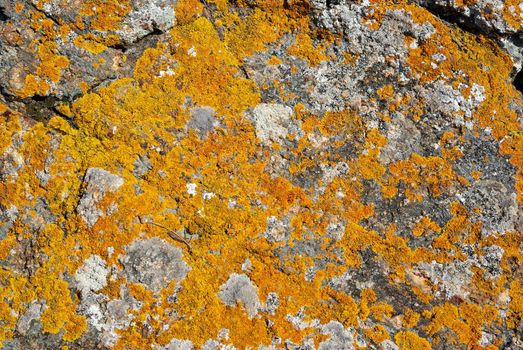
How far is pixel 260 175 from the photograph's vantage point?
10.4 feet

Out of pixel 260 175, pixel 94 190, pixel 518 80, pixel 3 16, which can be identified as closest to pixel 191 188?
pixel 260 175

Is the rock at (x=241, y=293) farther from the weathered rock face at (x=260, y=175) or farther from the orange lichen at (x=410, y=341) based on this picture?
the orange lichen at (x=410, y=341)

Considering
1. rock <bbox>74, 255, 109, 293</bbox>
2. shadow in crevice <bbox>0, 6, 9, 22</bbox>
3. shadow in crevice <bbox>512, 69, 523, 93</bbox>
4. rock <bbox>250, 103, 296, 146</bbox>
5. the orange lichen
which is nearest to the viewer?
rock <bbox>74, 255, 109, 293</bbox>

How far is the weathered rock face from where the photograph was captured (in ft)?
9.59

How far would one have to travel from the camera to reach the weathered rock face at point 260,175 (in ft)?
9.59

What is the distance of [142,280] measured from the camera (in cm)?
293

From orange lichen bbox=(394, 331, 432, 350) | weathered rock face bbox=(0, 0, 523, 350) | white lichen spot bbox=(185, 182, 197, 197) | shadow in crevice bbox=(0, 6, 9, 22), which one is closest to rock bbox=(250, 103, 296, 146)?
weathered rock face bbox=(0, 0, 523, 350)

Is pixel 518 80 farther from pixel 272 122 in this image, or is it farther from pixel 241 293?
pixel 241 293

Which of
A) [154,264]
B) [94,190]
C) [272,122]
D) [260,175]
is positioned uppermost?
[272,122]

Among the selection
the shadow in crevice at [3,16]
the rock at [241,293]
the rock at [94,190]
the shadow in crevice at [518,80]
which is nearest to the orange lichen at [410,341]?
the rock at [241,293]

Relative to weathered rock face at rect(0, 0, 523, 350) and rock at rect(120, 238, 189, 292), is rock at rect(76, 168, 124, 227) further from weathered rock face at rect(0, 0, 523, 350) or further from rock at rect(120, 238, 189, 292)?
rock at rect(120, 238, 189, 292)

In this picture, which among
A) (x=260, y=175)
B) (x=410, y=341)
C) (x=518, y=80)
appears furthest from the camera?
(x=518, y=80)

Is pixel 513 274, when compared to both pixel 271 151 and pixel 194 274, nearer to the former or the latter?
pixel 271 151

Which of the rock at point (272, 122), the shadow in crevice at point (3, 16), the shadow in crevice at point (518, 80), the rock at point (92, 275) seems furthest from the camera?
the shadow in crevice at point (518, 80)
